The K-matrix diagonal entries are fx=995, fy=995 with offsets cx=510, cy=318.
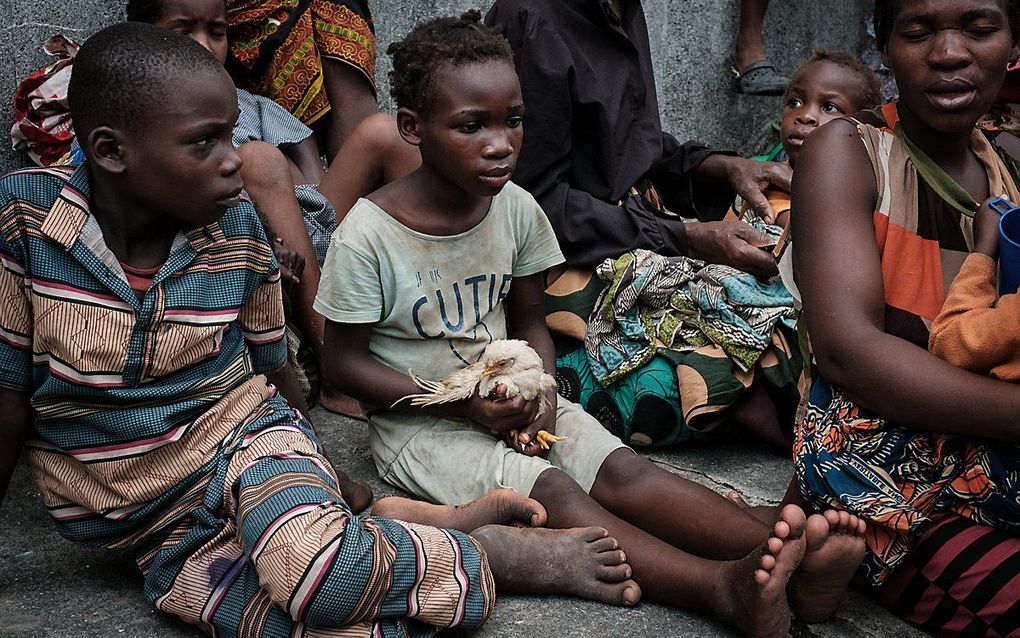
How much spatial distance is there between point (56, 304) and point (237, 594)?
2.17 feet

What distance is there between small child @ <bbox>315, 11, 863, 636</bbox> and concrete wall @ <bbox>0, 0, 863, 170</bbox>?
1.53 metres

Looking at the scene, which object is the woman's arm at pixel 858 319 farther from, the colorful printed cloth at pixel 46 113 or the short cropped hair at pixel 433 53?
the colorful printed cloth at pixel 46 113

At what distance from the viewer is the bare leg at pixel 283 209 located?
2.97 metres

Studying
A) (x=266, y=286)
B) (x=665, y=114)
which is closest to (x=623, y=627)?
(x=266, y=286)

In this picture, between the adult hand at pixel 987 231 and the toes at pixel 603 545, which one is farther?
the toes at pixel 603 545

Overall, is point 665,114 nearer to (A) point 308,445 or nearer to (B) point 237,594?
(A) point 308,445

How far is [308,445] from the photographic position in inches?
82.3

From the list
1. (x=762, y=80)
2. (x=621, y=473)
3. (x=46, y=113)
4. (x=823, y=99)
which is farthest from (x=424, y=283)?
(x=762, y=80)

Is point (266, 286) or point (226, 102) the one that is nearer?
point (226, 102)

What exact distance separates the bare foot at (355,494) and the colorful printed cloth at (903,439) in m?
1.03

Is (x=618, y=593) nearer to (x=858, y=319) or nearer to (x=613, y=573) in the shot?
(x=613, y=573)

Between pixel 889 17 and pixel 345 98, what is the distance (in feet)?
6.89

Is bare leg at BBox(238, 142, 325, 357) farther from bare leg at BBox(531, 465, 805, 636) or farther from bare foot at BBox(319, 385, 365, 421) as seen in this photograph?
bare leg at BBox(531, 465, 805, 636)

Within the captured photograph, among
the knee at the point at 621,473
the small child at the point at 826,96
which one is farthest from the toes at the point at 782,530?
the small child at the point at 826,96
